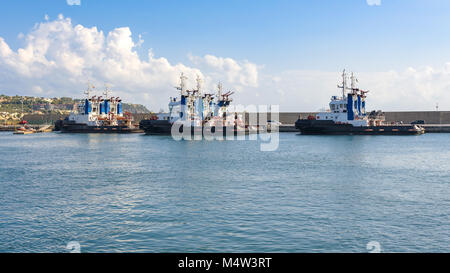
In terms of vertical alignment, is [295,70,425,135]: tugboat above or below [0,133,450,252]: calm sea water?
above

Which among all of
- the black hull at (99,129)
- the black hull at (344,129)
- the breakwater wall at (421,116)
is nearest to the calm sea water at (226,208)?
the black hull at (344,129)

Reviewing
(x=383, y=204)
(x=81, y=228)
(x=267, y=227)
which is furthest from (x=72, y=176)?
(x=383, y=204)

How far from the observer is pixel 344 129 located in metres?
81.2

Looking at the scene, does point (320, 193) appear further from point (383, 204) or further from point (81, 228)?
point (81, 228)

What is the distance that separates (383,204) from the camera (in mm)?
20688

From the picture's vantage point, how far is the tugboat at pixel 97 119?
102 m

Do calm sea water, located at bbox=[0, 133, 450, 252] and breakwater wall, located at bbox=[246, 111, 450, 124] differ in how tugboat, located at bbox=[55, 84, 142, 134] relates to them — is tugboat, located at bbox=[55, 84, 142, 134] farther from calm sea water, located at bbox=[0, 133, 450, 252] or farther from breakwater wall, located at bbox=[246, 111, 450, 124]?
calm sea water, located at bbox=[0, 133, 450, 252]

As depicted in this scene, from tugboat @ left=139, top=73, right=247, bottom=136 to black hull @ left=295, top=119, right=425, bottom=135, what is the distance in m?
16.6

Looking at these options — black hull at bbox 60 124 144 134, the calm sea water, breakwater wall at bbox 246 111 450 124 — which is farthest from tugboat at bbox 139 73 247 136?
the calm sea water

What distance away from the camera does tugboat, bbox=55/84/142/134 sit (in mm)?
102375

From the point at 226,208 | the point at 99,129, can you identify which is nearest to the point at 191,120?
the point at 99,129

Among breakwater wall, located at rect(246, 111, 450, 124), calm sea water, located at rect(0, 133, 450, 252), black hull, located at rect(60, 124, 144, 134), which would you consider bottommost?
calm sea water, located at rect(0, 133, 450, 252)

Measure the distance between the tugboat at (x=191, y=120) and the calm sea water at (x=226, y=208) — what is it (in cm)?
5012
